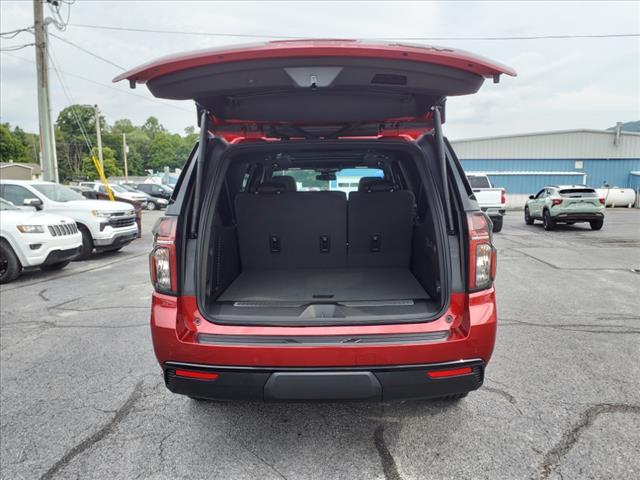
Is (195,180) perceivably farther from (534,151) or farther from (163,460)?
(534,151)

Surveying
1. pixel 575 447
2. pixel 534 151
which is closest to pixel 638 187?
pixel 534 151

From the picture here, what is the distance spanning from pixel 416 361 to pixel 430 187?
97 cm

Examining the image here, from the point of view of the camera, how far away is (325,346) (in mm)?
2068

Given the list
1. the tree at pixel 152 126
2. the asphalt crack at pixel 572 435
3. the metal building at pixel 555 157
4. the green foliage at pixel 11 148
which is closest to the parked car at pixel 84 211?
the asphalt crack at pixel 572 435

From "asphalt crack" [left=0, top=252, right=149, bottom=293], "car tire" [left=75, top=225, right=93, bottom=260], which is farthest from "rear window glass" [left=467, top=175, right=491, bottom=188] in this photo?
"car tire" [left=75, top=225, right=93, bottom=260]

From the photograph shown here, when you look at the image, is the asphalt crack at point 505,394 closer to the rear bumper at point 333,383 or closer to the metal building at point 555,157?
the rear bumper at point 333,383

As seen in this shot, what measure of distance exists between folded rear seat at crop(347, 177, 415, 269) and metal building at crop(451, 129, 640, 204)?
27087 mm

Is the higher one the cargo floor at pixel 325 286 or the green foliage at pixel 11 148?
the green foliage at pixel 11 148

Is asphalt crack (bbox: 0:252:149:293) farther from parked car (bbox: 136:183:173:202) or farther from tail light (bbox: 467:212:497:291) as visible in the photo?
parked car (bbox: 136:183:173:202)

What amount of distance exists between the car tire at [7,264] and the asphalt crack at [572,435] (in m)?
7.47

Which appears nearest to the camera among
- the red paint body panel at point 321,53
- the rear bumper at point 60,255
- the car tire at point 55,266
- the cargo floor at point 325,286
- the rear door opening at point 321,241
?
the red paint body panel at point 321,53

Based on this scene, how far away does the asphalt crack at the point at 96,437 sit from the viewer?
2266 millimetres

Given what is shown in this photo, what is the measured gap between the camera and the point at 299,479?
2.17m

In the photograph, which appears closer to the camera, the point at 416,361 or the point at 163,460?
the point at 416,361
